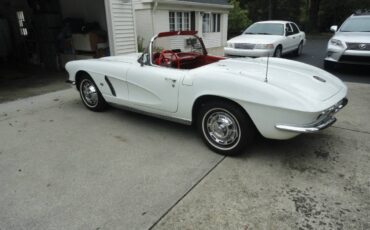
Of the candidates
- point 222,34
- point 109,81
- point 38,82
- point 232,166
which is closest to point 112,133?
point 109,81

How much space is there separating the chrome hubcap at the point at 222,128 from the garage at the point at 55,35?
19.5ft

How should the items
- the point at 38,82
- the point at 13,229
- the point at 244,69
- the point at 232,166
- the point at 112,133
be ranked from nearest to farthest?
the point at 13,229 → the point at 232,166 → the point at 244,69 → the point at 112,133 → the point at 38,82

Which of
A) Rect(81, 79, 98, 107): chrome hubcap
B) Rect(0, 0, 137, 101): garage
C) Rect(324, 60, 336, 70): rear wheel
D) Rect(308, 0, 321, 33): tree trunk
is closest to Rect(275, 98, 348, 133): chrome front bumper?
Rect(81, 79, 98, 107): chrome hubcap

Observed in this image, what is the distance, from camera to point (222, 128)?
3350 mm

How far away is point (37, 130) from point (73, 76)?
4.26 ft

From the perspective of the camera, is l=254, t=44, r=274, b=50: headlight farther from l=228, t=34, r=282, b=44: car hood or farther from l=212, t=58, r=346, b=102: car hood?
l=212, t=58, r=346, b=102: car hood

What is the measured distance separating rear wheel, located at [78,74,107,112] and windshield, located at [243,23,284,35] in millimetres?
7474

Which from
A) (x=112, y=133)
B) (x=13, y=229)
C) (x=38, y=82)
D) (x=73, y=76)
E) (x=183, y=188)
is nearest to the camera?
(x=13, y=229)

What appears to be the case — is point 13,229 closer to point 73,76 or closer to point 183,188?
point 183,188

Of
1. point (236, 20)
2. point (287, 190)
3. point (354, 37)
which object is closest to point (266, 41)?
point (354, 37)

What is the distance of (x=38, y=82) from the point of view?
313 inches

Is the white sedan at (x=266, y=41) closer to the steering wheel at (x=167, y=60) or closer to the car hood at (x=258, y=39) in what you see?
the car hood at (x=258, y=39)

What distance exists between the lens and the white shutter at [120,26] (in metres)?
8.11

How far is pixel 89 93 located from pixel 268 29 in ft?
25.9
